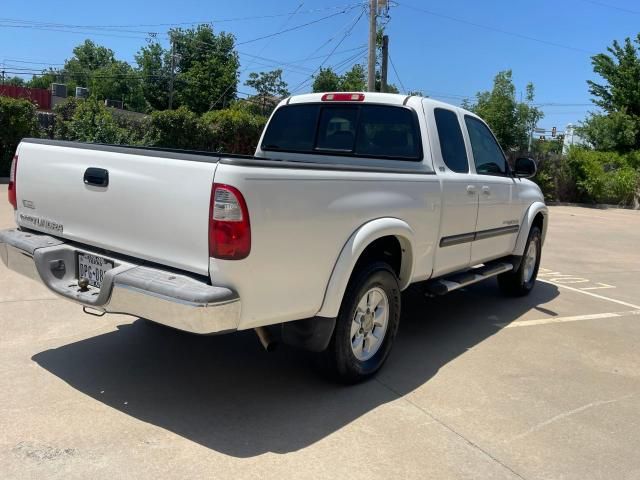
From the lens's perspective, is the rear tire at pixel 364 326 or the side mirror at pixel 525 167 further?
the side mirror at pixel 525 167

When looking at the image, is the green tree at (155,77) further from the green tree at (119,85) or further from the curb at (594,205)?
the curb at (594,205)

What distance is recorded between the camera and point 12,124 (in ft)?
50.3

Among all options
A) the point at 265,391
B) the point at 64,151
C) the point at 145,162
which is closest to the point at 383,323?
the point at 265,391

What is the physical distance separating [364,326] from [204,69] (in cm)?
6241

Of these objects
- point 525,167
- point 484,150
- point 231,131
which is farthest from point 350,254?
point 231,131

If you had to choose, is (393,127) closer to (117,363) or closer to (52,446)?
(117,363)

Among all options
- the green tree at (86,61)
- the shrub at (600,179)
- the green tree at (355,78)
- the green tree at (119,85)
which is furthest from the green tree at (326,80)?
the green tree at (86,61)

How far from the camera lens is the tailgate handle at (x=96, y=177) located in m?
3.51

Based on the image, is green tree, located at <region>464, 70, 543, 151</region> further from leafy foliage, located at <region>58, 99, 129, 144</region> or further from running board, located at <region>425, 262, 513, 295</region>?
running board, located at <region>425, 262, 513, 295</region>

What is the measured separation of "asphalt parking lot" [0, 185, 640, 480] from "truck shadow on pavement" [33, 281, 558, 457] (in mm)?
15

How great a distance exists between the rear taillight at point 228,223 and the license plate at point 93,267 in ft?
2.90

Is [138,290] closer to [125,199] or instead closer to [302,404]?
[125,199]

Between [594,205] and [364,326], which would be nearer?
[364,326]

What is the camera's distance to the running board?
5.05 metres
